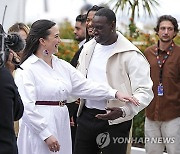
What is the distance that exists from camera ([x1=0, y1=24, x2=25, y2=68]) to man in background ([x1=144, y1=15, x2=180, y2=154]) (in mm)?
2745

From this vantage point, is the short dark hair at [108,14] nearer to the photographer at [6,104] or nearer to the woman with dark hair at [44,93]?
the woman with dark hair at [44,93]

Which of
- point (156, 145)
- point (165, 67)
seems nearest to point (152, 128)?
point (156, 145)

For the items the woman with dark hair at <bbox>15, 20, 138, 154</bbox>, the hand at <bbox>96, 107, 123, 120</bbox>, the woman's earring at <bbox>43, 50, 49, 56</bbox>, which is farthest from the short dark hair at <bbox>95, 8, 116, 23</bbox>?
the hand at <bbox>96, 107, 123, 120</bbox>

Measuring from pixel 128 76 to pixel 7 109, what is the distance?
1.70m

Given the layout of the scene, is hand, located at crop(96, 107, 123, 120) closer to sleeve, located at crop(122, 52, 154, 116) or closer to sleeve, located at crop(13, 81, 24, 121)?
sleeve, located at crop(122, 52, 154, 116)

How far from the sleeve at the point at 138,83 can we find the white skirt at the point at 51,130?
604 mm

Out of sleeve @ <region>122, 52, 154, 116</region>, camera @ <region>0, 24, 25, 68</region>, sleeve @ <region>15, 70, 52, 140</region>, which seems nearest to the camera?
camera @ <region>0, 24, 25, 68</region>

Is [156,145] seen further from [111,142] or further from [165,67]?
[111,142]

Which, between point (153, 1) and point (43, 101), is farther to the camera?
point (153, 1)

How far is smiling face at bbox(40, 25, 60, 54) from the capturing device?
4781 millimetres

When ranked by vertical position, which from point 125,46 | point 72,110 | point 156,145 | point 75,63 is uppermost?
point 125,46

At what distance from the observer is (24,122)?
4637 mm

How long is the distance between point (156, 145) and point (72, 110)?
3.78ft

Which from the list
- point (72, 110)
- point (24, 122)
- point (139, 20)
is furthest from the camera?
point (139, 20)
